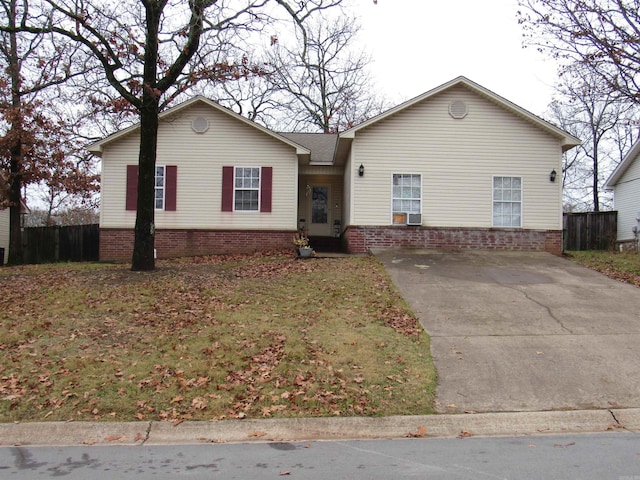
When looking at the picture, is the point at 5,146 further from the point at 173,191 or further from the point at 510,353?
the point at 510,353

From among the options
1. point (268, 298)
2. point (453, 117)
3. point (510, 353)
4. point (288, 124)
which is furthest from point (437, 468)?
point (288, 124)

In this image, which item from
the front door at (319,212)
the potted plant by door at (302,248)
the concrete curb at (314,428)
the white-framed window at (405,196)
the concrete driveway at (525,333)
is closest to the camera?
the concrete curb at (314,428)

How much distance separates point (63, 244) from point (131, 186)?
649 cm

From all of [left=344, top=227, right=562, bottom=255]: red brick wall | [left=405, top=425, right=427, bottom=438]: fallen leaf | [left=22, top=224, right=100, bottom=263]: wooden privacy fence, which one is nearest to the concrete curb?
[left=405, top=425, right=427, bottom=438]: fallen leaf

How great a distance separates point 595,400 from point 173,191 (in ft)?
48.7

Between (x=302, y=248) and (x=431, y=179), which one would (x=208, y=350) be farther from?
Answer: (x=431, y=179)

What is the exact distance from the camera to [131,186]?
18047mm

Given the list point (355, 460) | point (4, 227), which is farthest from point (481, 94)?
point (4, 227)

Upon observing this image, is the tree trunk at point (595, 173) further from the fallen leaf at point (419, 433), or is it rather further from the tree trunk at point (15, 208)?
the fallen leaf at point (419, 433)

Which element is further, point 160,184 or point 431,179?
point 160,184

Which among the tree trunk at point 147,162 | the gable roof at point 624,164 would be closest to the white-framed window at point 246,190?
the tree trunk at point 147,162

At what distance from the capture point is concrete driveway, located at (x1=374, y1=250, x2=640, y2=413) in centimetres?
630

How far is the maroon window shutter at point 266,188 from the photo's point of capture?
1827 cm

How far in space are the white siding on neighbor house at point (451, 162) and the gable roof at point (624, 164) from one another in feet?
30.6
